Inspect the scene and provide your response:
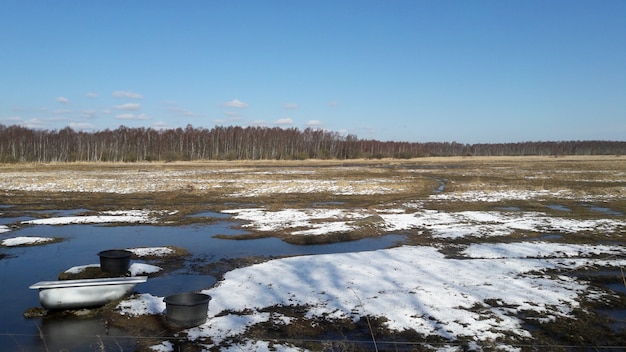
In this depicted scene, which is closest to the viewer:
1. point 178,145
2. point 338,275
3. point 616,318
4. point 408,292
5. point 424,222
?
point 616,318

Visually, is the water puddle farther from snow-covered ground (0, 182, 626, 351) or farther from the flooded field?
snow-covered ground (0, 182, 626, 351)

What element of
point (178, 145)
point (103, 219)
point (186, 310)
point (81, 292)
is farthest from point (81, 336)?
point (178, 145)

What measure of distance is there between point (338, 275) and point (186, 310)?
3.94m

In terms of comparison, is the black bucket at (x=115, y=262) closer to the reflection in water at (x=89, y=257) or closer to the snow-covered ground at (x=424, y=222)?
the reflection in water at (x=89, y=257)

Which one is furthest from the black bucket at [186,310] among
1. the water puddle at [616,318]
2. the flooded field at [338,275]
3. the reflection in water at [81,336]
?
the water puddle at [616,318]

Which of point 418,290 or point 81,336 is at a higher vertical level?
point 418,290

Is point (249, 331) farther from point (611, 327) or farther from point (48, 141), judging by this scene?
point (48, 141)

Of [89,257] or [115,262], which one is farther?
[89,257]

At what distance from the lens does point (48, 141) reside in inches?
4277

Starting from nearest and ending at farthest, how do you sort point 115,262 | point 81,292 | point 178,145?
point 81,292 → point 115,262 → point 178,145

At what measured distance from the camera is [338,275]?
31.7 ft

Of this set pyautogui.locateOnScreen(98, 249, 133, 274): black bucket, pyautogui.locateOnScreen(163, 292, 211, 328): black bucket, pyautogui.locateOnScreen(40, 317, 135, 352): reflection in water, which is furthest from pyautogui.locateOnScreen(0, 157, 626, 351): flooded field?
pyautogui.locateOnScreen(98, 249, 133, 274): black bucket

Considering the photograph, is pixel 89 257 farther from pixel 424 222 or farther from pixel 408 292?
pixel 424 222

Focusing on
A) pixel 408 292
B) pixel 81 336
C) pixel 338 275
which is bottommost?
pixel 81 336
